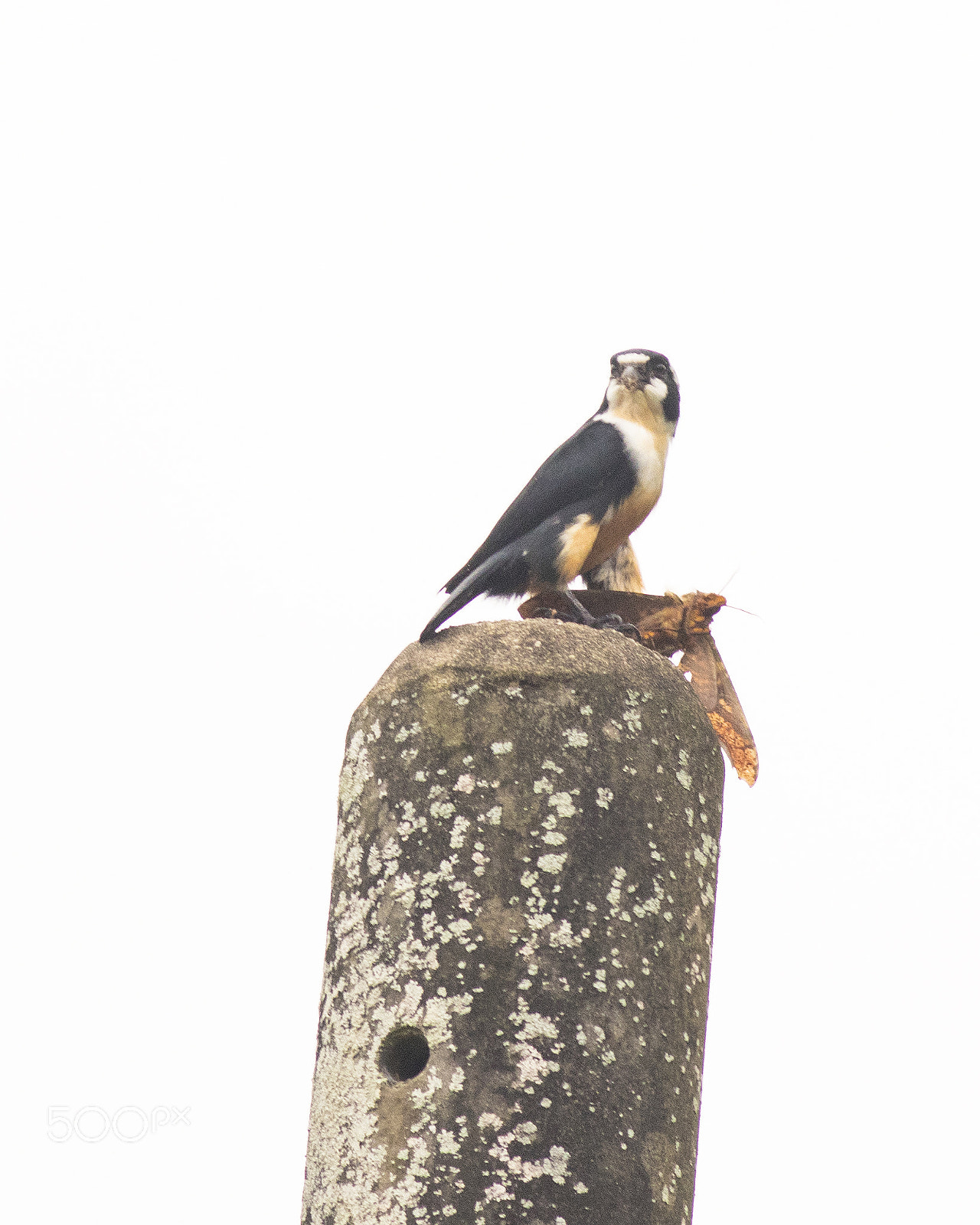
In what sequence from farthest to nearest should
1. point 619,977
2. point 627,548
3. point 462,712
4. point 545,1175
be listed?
point 627,548
point 462,712
point 619,977
point 545,1175

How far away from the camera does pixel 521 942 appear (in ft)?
9.51

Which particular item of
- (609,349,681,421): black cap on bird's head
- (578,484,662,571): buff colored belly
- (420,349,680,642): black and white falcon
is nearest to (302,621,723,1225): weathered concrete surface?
(420,349,680,642): black and white falcon

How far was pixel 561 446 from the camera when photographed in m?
4.71

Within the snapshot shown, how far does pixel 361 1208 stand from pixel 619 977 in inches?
25.4

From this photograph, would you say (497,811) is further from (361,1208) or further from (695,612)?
(695,612)

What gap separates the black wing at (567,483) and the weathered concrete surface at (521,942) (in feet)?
3.27

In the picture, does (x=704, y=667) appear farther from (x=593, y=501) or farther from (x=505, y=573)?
(x=593, y=501)

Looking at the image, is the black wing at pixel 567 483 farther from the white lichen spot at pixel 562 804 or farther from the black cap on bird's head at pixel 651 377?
the white lichen spot at pixel 562 804

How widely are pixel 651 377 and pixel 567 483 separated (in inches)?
29.4

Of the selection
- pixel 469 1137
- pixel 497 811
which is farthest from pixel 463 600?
pixel 469 1137

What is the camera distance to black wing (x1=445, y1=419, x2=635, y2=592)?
431 cm

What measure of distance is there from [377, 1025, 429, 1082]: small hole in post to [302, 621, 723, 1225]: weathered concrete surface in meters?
0.01

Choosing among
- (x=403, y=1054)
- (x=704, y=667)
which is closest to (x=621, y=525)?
(x=704, y=667)

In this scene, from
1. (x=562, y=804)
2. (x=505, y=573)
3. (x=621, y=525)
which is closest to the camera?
(x=562, y=804)
